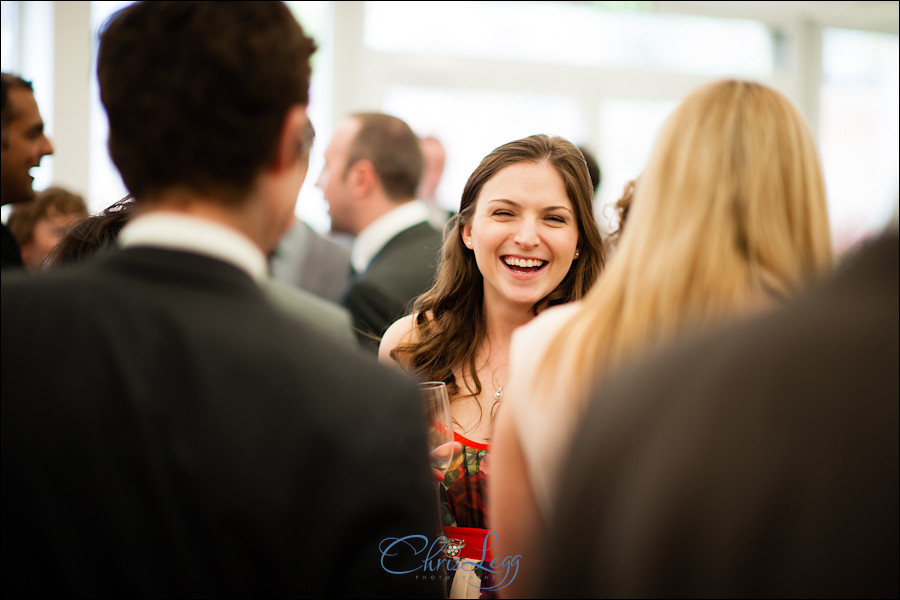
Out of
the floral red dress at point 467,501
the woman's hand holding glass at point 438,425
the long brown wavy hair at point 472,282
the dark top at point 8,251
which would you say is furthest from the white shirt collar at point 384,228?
the woman's hand holding glass at point 438,425

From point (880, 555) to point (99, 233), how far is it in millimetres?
1878

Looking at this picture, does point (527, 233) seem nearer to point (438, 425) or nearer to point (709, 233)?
point (438, 425)

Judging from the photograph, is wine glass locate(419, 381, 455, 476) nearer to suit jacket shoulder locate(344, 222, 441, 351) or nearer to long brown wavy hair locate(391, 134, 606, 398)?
long brown wavy hair locate(391, 134, 606, 398)

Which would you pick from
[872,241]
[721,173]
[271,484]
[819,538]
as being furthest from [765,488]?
[721,173]

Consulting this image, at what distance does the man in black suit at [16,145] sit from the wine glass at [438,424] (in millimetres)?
2075

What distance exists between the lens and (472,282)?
251 cm

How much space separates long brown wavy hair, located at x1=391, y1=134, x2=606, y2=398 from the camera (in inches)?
91.8

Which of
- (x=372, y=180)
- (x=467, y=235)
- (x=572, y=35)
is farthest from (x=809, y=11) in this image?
(x=467, y=235)

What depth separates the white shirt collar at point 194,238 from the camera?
0.86 m

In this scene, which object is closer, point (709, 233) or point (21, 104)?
point (709, 233)

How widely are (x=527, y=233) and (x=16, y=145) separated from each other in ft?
6.58

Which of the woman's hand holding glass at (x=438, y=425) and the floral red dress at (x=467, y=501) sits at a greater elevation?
the woman's hand holding glass at (x=438, y=425)

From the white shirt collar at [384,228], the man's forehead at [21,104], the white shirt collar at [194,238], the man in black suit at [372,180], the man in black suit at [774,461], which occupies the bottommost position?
the man in black suit at [774,461]

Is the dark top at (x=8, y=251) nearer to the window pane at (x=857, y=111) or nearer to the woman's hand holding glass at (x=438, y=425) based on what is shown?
the woman's hand holding glass at (x=438, y=425)
